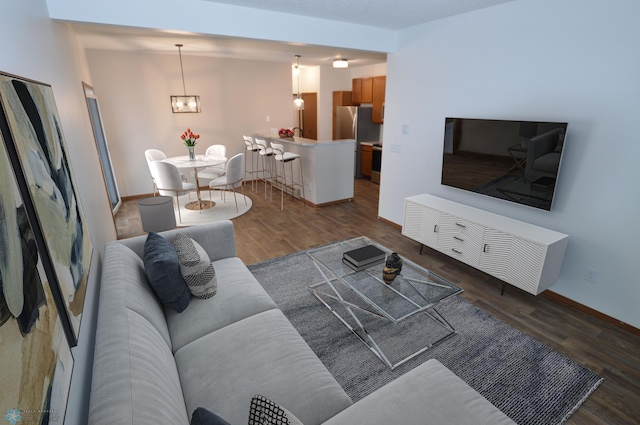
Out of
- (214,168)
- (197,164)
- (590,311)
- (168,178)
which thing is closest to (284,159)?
(197,164)

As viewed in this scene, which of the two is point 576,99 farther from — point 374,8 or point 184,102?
point 184,102

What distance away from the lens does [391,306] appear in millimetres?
2113

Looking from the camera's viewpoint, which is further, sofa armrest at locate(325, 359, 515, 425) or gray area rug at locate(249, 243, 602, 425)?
gray area rug at locate(249, 243, 602, 425)

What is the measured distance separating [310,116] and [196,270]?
7.15 meters

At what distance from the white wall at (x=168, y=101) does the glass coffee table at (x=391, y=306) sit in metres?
4.47

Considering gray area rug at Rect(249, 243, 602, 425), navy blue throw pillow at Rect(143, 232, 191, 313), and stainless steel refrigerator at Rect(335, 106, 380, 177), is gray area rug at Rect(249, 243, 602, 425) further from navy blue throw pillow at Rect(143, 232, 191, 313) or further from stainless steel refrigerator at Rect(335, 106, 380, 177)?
stainless steel refrigerator at Rect(335, 106, 380, 177)

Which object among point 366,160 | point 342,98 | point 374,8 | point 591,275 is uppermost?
point 374,8

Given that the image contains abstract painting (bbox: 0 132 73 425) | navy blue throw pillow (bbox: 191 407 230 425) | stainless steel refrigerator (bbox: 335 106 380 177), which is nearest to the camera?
abstract painting (bbox: 0 132 73 425)

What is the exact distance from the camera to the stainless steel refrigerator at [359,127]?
701 cm

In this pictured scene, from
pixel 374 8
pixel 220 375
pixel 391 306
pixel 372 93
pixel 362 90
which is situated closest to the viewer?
pixel 220 375

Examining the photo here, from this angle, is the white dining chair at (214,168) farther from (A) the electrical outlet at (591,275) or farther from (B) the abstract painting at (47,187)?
(A) the electrical outlet at (591,275)

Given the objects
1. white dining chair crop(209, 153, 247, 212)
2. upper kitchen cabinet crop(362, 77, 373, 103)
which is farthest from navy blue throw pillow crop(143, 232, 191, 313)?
upper kitchen cabinet crop(362, 77, 373, 103)

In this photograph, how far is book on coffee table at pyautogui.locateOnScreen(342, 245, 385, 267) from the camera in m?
2.47

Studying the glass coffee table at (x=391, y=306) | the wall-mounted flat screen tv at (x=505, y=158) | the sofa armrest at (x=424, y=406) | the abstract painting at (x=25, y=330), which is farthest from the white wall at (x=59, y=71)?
the wall-mounted flat screen tv at (x=505, y=158)
